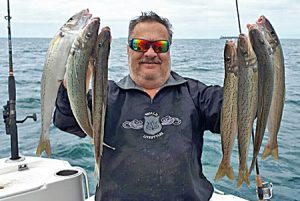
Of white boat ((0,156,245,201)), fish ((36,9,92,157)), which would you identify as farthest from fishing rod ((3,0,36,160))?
fish ((36,9,92,157))

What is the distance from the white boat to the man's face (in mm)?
1027

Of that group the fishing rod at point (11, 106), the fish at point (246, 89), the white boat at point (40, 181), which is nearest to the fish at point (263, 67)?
the fish at point (246, 89)

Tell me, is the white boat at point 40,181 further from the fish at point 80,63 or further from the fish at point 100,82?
the fish at point 80,63

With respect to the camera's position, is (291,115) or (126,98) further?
(291,115)

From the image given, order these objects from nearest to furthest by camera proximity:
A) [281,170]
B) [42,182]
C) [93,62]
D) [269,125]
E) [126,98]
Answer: [93,62] → [269,125] → [126,98] → [42,182] → [281,170]

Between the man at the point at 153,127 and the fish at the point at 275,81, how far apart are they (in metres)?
0.61

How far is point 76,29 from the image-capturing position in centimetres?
211

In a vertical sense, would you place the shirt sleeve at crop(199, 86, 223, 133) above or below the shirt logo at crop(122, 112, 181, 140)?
above

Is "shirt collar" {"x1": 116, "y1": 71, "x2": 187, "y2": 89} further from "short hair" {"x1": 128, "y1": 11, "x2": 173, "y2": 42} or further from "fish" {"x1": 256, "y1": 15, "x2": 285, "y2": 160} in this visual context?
"fish" {"x1": 256, "y1": 15, "x2": 285, "y2": 160}

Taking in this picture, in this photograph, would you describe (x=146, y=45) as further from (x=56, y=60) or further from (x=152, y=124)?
(x=56, y=60)

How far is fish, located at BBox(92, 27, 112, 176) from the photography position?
1.99 m

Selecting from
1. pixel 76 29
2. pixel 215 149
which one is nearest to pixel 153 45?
pixel 76 29

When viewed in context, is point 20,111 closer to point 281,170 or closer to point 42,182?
point 281,170

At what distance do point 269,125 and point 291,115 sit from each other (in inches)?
351
